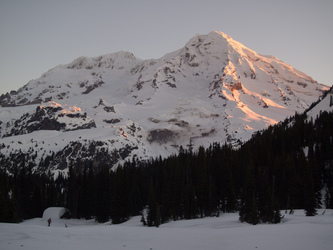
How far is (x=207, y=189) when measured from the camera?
220ft

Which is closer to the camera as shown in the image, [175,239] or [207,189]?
[175,239]

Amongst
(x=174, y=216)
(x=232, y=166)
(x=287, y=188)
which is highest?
(x=232, y=166)

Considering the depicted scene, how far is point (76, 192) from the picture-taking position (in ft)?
291

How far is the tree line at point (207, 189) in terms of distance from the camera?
5853cm

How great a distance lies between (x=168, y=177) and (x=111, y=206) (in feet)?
46.4

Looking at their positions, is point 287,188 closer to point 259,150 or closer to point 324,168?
point 324,168

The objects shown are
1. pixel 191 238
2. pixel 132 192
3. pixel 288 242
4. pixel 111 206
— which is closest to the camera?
pixel 288 242

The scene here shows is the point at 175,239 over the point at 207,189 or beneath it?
beneath

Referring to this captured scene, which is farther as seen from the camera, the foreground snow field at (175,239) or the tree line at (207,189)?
the tree line at (207,189)

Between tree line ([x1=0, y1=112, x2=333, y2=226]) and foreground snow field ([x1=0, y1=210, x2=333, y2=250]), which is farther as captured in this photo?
tree line ([x1=0, y1=112, x2=333, y2=226])

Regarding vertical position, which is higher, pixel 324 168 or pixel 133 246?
pixel 324 168

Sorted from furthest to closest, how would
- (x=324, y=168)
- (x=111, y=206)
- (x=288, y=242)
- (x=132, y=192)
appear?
(x=132, y=192) → (x=324, y=168) → (x=111, y=206) → (x=288, y=242)

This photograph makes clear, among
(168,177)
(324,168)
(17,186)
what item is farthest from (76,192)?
(324,168)

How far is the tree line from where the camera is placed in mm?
58531
